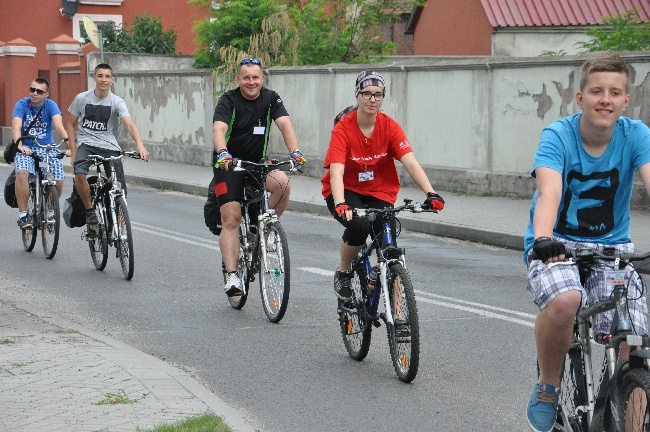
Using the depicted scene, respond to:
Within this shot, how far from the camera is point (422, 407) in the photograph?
6.46 metres

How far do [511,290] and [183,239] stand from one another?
5.12m

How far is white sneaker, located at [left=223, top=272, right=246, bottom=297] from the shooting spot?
939cm

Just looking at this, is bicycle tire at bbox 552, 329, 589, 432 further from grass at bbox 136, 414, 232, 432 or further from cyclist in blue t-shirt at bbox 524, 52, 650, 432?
grass at bbox 136, 414, 232, 432

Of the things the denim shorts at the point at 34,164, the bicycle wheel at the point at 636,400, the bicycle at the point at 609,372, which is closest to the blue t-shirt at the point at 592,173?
the bicycle at the point at 609,372

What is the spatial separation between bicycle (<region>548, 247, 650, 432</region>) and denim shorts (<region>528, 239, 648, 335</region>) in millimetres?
29

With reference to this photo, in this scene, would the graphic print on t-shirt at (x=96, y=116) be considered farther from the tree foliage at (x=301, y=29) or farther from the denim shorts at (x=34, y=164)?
the tree foliage at (x=301, y=29)

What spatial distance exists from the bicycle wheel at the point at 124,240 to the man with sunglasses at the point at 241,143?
1967mm

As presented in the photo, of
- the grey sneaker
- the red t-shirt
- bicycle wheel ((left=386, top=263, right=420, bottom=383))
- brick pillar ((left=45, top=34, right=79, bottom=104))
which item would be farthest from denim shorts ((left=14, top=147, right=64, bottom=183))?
brick pillar ((left=45, top=34, right=79, bottom=104))

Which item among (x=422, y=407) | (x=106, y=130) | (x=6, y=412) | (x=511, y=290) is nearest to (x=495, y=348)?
(x=422, y=407)

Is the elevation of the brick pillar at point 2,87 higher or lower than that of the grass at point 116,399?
higher

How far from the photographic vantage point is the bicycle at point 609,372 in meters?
4.17

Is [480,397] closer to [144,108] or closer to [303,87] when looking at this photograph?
[303,87]

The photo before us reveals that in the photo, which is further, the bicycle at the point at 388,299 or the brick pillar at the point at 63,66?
the brick pillar at the point at 63,66

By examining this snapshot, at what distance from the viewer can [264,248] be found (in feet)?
29.9
